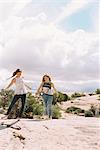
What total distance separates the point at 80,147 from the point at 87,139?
0.94 m

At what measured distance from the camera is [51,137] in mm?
11891

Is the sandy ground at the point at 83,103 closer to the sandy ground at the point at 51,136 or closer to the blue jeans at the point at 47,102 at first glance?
the blue jeans at the point at 47,102

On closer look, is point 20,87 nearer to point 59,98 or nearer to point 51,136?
point 51,136

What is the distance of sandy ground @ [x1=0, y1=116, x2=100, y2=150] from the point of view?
10961 millimetres

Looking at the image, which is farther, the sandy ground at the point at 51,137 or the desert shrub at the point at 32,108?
the desert shrub at the point at 32,108

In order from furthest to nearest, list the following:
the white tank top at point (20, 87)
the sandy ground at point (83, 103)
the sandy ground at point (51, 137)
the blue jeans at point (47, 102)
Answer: the sandy ground at point (83, 103) → the blue jeans at point (47, 102) → the white tank top at point (20, 87) → the sandy ground at point (51, 137)

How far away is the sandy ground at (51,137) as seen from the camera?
36.0 feet

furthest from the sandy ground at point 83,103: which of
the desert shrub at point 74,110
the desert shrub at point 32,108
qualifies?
the desert shrub at point 32,108

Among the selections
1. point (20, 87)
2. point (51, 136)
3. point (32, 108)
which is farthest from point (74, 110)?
point (51, 136)

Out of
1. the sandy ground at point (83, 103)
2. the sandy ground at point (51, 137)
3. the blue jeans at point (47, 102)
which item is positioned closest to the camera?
the sandy ground at point (51, 137)

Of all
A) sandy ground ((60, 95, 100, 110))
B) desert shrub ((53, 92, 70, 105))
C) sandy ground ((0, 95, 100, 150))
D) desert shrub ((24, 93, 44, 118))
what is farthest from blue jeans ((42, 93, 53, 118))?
desert shrub ((53, 92, 70, 105))

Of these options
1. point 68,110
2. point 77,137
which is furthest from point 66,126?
point 68,110

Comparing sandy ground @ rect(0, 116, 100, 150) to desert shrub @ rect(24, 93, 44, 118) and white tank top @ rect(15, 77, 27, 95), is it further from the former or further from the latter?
desert shrub @ rect(24, 93, 44, 118)

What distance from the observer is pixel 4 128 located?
1210 cm
